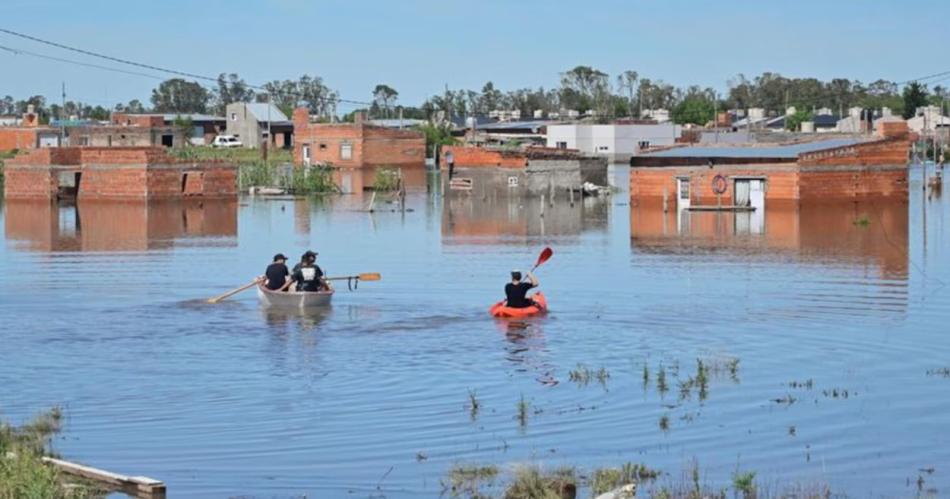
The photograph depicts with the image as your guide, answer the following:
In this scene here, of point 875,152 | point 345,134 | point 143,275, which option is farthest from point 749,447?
point 345,134

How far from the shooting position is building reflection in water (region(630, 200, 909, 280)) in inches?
1951

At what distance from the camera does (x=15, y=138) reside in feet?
476

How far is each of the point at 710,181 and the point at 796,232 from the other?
722 inches

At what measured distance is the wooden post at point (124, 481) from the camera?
52.7 ft

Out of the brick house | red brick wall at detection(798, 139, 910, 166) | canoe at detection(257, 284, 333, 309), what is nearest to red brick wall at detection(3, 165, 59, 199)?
red brick wall at detection(798, 139, 910, 166)

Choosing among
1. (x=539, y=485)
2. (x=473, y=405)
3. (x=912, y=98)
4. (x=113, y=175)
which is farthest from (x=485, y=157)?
(x=912, y=98)

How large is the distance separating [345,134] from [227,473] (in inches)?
4543

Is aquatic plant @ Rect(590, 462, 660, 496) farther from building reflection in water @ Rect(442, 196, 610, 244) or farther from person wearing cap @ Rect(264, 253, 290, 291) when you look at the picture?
building reflection in water @ Rect(442, 196, 610, 244)

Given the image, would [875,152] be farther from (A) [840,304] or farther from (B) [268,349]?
(B) [268,349]

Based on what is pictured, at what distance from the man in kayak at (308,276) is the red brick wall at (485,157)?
6038 centimetres

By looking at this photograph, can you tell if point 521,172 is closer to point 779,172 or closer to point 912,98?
point 779,172

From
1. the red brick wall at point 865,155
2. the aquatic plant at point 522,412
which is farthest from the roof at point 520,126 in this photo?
the aquatic plant at point 522,412

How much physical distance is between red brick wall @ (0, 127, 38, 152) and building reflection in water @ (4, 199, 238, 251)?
55.6 meters

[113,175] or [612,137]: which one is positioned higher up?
[612,137]
